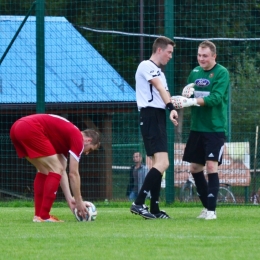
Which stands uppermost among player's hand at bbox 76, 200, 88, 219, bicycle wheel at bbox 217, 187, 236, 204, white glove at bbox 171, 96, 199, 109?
white glove at bbox 171, 96, 199, 109

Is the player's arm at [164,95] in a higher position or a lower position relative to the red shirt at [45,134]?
higher

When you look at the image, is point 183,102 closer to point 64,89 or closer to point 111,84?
point 111,84

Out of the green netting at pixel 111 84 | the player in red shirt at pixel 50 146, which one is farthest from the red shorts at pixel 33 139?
the green netting at pixel 111 84

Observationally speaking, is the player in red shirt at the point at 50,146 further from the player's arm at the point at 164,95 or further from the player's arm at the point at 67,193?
the player's arm at the point at 164,95

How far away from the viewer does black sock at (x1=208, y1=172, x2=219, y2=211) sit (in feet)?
30.5

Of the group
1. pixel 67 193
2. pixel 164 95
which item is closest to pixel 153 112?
pixel 164 95

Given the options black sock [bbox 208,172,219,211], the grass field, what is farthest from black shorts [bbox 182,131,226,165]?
the grass field

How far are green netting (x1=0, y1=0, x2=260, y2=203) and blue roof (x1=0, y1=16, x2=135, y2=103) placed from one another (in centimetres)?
2

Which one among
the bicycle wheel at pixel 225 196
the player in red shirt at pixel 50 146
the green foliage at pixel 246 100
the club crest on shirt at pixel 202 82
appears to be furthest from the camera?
the green foliage at pixel 246 100

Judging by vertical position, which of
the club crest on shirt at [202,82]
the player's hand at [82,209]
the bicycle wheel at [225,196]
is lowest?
the bicycle wheel at [225,196]

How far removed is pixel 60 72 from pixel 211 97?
7.85 meters

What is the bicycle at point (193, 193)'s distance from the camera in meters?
14.5

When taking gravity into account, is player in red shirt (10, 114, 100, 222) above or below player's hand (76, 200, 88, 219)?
above

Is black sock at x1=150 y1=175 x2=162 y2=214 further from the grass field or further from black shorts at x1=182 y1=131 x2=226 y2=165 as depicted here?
black shorts at x1=182 y1=131 x2=226 y2=165
